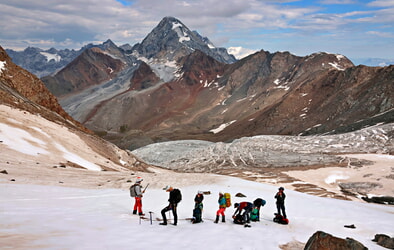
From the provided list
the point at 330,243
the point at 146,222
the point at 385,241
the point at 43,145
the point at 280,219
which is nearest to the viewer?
the point at 330,243

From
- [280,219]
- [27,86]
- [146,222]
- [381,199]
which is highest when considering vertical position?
[27,86]

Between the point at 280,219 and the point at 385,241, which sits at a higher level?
the point at 280,219

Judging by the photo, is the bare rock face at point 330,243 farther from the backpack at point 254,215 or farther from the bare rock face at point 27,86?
the bare rock face at point 27,86

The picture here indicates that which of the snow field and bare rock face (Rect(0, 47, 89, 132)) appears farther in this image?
bare rock face (Rect(0, 47, 89, 132))

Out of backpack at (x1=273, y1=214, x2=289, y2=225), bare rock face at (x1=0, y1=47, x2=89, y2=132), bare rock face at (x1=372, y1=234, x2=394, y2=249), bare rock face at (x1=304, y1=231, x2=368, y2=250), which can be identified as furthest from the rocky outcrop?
bare rock face at (x1=0, y1=47, x2=89, y2=132)

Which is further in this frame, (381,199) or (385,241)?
(381,199)

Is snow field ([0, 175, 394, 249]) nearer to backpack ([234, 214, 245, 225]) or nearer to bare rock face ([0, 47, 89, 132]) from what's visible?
backpack ([234, 214, 245, 225])

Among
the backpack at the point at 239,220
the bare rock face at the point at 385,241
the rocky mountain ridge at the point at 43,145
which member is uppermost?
the rocky mountain ridge at the point at 43,145

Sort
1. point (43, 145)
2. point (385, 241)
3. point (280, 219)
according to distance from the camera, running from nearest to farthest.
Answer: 1. point (385, 241)
2. point (280, 219)
3. point (43, 145)

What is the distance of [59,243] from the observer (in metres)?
10.5

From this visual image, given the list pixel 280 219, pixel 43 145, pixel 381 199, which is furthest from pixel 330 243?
pixel 43 145

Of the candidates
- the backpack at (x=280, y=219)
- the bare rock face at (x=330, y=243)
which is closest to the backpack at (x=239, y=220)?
the backpack at (x=280, y=219)

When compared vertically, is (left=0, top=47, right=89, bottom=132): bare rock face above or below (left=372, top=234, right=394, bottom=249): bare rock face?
above

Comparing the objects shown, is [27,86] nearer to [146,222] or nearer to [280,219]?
[146,222]
